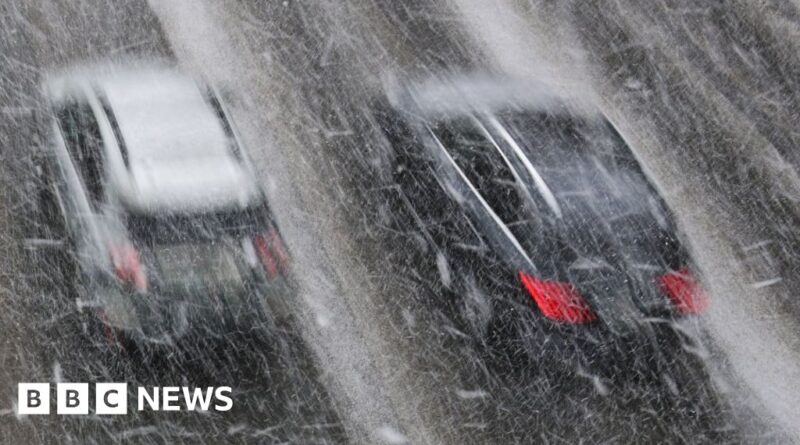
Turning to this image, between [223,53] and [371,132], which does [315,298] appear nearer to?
[371,132]

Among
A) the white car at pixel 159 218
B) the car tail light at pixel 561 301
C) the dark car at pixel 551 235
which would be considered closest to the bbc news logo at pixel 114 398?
the white car at pixel 159 218

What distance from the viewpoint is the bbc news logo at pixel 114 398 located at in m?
7.79

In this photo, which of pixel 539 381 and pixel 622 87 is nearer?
pixel 539 381

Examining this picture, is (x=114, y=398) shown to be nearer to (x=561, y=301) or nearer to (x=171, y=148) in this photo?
(x=171, y=148)

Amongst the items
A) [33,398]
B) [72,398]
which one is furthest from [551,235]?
[33,398]

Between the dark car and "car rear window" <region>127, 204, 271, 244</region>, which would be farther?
the dark car

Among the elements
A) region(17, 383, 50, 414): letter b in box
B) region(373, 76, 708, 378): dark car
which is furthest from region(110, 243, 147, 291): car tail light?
region(373, 76, 708, 378): dark car

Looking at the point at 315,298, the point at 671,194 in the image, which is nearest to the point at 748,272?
the point at 671,194

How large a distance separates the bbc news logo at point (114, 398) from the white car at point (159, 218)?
16.5 inches

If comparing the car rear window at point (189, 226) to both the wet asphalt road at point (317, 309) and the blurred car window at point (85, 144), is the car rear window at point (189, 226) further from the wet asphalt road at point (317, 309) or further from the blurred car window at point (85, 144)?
the wet asphalt road at point (317, 309)

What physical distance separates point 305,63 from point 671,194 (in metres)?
3.71

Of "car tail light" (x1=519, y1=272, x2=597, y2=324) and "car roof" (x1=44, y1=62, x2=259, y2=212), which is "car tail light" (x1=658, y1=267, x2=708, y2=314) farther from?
"car roof" (x1=44, y1=62, x2=259, y2=212)

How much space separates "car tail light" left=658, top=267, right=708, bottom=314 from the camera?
27.6ft

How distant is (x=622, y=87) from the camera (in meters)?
10.3
